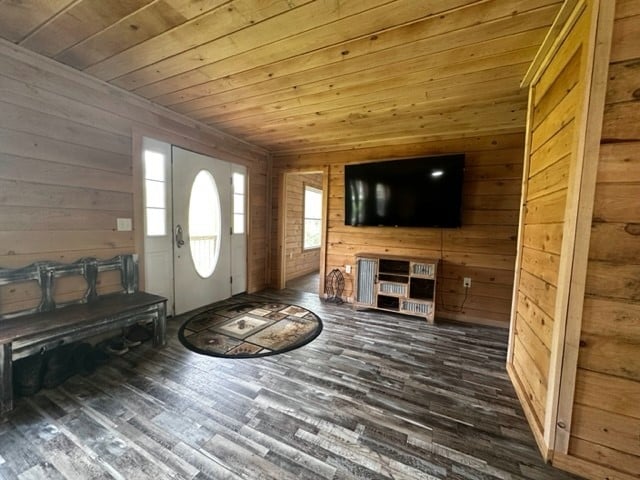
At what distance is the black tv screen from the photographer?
3123 millimetres

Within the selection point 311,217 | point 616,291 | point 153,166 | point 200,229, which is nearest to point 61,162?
point 153,166

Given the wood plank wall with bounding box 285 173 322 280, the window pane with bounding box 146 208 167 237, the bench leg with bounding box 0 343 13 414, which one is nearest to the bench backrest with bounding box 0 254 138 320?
the window pane with bounding box 146 208 167 237

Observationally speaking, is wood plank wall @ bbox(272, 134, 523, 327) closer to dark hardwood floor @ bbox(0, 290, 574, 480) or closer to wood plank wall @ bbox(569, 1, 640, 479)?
dark hardwood floor @ bbox(0, 290, 574, 480)

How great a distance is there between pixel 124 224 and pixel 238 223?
5.24 ft

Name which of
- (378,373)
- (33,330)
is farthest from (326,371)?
(33,330)

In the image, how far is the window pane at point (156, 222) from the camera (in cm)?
276

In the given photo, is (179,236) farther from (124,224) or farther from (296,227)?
(296,227)

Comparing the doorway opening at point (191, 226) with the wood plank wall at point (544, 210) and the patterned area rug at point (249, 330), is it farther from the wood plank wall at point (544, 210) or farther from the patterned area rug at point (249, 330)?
the wood plank wall at point (544, 210)

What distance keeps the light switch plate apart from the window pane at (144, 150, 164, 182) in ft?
1.70

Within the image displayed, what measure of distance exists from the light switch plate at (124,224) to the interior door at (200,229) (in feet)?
1.68

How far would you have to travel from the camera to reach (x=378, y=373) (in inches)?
83.0

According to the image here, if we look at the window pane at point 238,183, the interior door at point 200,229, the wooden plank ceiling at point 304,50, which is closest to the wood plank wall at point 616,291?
the wooden plank ceiling at point 304,50

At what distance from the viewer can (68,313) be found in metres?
1.97

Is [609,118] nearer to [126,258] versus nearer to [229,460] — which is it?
[229,460]
